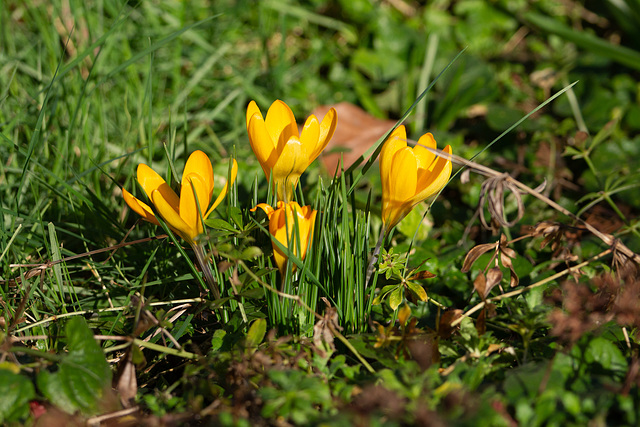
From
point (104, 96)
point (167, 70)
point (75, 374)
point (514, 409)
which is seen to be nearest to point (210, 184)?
point (75, 374)

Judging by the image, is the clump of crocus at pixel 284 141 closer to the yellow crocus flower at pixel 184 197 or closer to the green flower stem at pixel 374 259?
the yellow crocus flower at pixel 184 197

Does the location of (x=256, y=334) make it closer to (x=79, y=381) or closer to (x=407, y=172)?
(x=79, y=381)

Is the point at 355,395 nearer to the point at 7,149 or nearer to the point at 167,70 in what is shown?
the point at 7,149

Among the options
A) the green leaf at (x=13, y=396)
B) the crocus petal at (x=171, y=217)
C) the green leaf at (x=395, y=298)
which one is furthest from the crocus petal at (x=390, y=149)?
the green leaf at (x=13, y=396)

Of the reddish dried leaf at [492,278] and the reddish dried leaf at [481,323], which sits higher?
the reddish dried leaf at [492,278]

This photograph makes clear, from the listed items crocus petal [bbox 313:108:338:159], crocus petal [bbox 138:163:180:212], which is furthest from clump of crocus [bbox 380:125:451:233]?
crocus petal [bbox 138:163:180:212]

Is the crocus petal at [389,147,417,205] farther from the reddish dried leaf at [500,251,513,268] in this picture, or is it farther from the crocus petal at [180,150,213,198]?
the crocus petal at [180,150,213,198]
